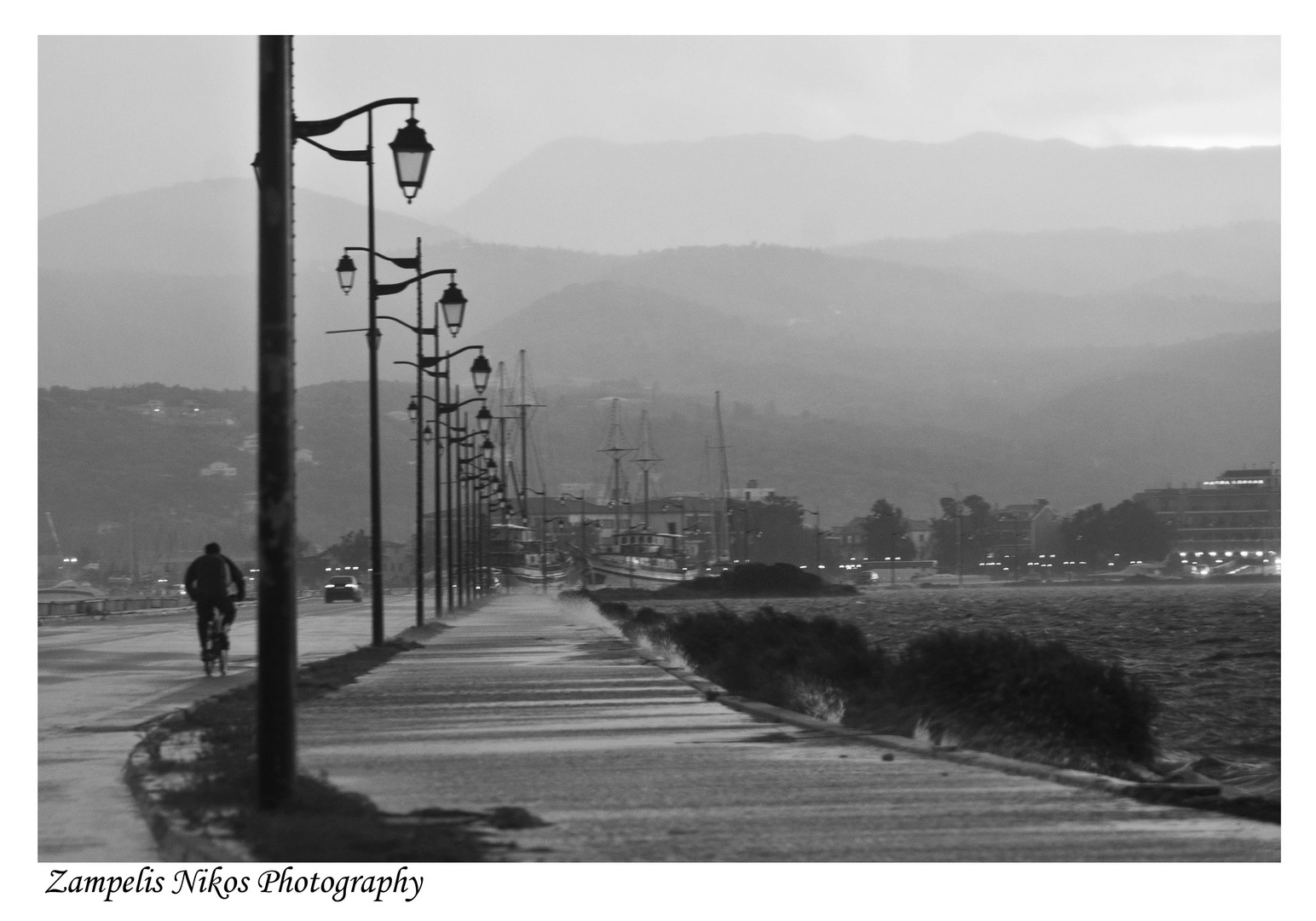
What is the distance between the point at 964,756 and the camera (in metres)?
14.2

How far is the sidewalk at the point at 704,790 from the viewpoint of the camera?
9.88 m

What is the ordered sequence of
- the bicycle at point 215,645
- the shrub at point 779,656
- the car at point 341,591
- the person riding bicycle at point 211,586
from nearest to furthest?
1. the shrub at point 779,656
2. the bicycle at point 215,645
3. the person riding bicycle at point 211,586
4. the car at point 341,591

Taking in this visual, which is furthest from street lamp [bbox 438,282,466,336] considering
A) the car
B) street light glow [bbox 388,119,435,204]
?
the car

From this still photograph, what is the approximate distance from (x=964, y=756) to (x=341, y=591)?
7982 centimetres

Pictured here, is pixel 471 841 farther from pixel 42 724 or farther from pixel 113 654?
pixel 113 654

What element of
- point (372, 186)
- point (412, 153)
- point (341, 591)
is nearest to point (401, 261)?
point (372, 186)

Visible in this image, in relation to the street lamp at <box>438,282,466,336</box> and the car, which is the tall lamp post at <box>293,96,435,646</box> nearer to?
the street lamp at <box>438,282,466,336</box>

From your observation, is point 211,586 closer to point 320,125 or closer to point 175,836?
point 320,125

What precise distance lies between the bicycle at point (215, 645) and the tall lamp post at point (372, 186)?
6.37m

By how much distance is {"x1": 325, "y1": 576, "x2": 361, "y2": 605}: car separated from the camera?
90.8 metres

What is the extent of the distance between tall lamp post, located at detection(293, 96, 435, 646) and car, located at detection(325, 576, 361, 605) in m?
53.3

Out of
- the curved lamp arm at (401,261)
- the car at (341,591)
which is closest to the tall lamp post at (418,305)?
the curved lamp arm at (401,261)

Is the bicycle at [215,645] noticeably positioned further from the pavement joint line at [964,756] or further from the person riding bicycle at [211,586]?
the pavement joint line at [964,756]
